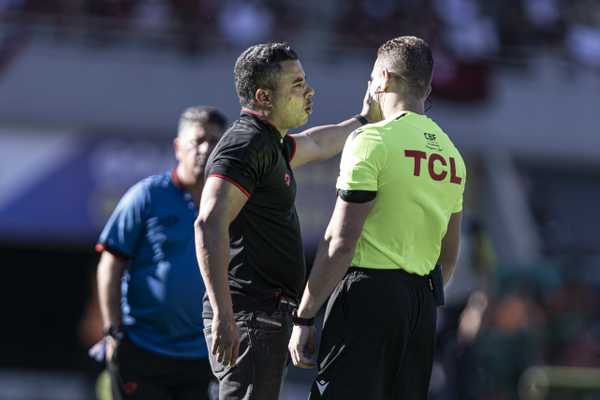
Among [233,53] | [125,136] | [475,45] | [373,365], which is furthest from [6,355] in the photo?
[373,365]

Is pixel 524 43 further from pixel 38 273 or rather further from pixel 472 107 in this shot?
pixel 38 273

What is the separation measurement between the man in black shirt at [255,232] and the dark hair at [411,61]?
Result: 0.38m

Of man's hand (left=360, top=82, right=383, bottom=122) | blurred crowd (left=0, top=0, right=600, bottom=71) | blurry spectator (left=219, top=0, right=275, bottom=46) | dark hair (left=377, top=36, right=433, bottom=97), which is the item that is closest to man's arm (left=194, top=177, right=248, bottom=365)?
dark hair (left=377, top=36, right=433, bottom=97)

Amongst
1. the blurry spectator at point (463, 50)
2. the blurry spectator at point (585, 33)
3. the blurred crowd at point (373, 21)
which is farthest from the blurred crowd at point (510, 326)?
the blurred crowd at point (373, 21)

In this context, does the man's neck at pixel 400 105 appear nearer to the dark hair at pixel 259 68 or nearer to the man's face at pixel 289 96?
the man's face at pixel 289 96

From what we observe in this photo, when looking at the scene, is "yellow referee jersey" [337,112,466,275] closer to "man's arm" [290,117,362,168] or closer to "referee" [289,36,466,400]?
"referee" [289,36,466,400]

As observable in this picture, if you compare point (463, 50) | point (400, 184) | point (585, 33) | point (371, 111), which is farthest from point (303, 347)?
point (585, 33)

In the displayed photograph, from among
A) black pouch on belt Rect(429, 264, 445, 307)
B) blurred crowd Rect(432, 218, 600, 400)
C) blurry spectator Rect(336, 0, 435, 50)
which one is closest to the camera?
black pouch on belt Rect(429, 264, 445, 307)

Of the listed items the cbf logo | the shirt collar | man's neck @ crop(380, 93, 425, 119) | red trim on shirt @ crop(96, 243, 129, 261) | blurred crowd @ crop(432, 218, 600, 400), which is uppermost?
man's neck @ crop(380, 93, 425, 119)

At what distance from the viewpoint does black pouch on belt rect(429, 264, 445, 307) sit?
5117 mm

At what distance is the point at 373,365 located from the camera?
489 centimetres

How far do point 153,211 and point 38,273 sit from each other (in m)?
11.8

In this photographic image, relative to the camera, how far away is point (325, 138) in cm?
569

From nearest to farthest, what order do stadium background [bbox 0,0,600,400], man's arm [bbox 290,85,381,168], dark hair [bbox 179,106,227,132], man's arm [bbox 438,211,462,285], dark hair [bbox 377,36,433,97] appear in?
dark hair [bbox 377,36,433,97] → man's arm [bbox 438,211,462,285] → man's arm [bbox 290,85,381,168] → dark hair [bbox 179,106,227,132] → stadium background [bbox 0,0,600,400]
